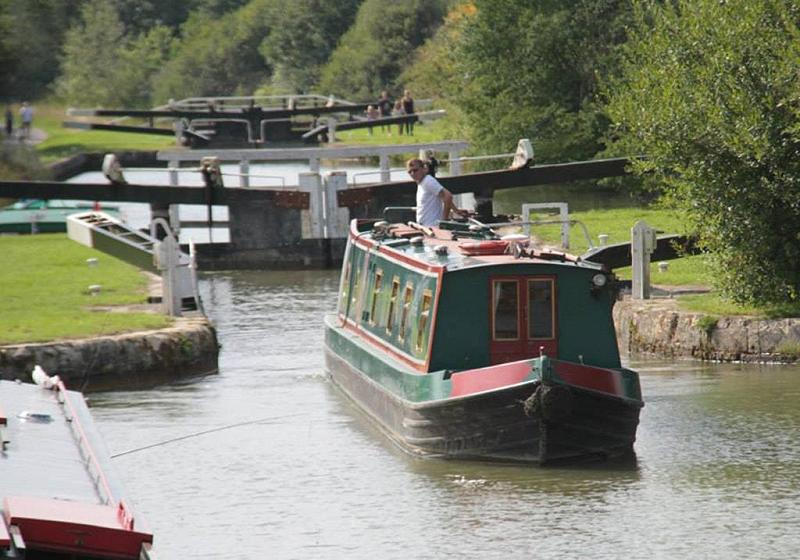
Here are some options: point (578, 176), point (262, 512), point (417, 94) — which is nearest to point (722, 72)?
point (262, 512)

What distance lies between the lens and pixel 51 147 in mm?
60812

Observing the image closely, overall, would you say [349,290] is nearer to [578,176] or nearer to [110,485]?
[110,485]

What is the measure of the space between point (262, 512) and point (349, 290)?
7.18 meters

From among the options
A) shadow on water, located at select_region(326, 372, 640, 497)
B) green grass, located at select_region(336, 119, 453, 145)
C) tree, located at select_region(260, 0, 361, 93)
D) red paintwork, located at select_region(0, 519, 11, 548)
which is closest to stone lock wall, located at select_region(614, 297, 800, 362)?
shadow on water, located at select_region(326, 372, 640, 497)

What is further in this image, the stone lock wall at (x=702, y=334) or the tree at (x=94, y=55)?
the tree at (x=94, y=55)

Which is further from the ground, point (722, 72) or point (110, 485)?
point (722, 72)

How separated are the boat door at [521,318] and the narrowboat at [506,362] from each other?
1cm

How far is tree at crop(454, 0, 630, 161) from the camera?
49.4 metres

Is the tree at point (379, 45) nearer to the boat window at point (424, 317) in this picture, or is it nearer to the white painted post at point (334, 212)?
the white painted post at point (334, 212)

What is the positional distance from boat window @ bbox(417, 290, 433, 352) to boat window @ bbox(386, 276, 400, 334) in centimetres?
145

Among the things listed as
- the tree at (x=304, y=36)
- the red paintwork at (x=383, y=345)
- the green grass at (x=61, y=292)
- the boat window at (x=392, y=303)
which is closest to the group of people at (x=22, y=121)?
the green grass at (x=61, y=292)

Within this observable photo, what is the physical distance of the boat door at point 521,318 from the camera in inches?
722

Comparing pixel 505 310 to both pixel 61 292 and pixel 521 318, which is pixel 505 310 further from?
pixel 61 292

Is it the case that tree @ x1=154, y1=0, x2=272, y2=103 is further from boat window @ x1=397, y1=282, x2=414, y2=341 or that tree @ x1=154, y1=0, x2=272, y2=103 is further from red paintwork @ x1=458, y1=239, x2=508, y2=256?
red paintwork @ x1=458, y1=239, x2=508, y2=256
